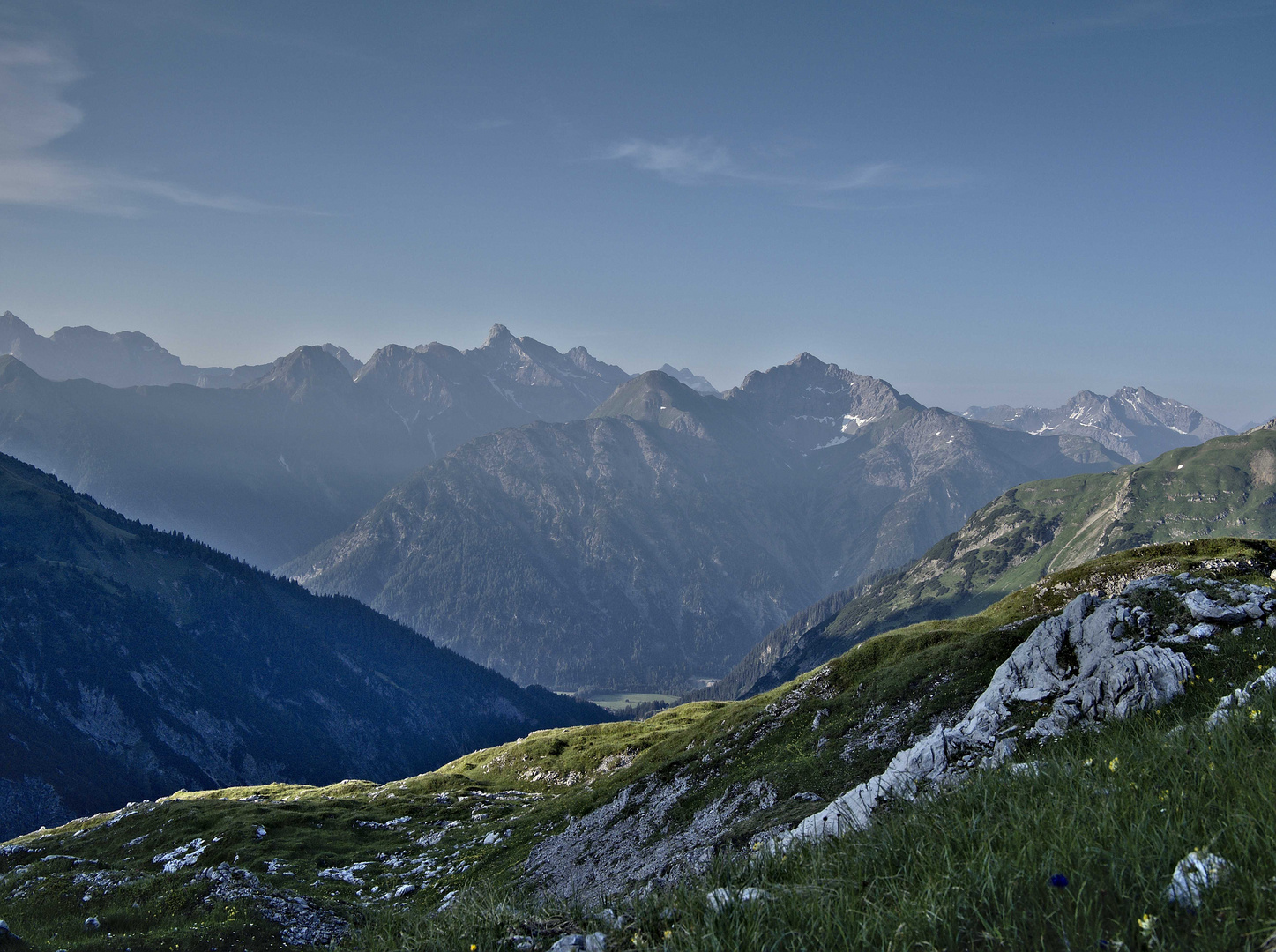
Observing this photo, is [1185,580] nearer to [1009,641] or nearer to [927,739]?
[1009,641]

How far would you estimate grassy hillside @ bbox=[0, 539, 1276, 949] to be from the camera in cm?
1027

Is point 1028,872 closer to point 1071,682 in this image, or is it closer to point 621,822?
point 1071,682

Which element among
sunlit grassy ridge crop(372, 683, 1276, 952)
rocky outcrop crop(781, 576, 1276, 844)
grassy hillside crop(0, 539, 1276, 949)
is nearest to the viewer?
sunlit grassy ridge crop(372, 683, 1276, 952)

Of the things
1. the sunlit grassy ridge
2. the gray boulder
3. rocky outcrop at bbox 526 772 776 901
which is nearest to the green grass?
the sunlit grassy ridge

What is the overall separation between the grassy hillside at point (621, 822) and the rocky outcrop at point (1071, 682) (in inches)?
69.2

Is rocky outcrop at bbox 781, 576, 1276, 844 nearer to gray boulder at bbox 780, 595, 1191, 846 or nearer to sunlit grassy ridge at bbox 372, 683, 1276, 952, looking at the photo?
gray boulder at bbox 780, 595, 1191, 846

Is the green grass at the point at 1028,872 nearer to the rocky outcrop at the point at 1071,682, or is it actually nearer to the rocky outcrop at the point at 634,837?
the rocky outcrop at the point at 1071,682

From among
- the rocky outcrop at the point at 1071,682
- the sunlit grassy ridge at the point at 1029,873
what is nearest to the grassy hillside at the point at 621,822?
the sunlit grassy ridge at the point at 1029,873

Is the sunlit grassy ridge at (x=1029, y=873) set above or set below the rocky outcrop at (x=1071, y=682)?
above

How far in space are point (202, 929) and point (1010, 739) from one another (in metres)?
36.4

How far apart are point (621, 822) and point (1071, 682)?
32387mm

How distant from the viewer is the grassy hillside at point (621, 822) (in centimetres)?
1027

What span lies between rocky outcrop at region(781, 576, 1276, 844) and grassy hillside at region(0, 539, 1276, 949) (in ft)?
5.77

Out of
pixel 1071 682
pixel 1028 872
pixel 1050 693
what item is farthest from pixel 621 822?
pixel 1028 872
